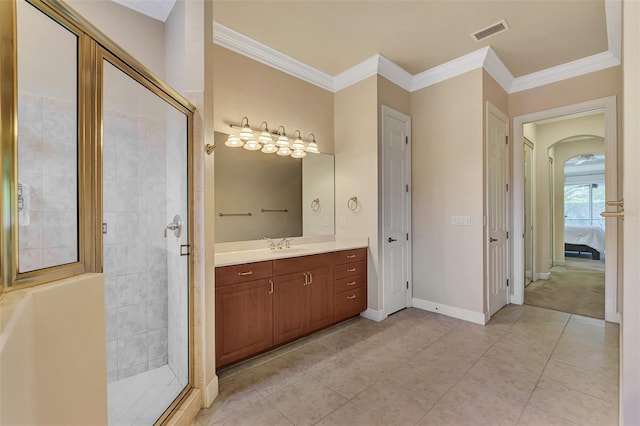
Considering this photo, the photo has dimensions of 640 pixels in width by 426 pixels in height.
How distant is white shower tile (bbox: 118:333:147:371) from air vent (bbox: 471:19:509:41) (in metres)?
3.81

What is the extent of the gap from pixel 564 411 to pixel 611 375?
699mm

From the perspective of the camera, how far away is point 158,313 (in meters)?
2.17

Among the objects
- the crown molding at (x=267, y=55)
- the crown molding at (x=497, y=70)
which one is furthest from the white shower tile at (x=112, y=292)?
the crown molding at (x=497, y=70)

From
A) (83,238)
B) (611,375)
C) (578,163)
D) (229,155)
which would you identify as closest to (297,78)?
(229,155)

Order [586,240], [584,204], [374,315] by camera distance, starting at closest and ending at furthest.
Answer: [374,315], [586,240], [584,204]

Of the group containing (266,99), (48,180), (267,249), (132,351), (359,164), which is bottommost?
(132,351)

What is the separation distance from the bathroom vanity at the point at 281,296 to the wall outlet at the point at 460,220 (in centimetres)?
106

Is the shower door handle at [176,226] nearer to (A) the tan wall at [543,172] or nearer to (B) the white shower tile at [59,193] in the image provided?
(B) the white shower tile at [59,193]

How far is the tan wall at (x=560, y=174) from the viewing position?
233 inches

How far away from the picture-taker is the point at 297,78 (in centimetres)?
323

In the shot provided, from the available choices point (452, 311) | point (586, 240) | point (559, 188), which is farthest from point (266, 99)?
point (586, 240)

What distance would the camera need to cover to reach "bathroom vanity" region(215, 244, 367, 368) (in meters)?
2.14

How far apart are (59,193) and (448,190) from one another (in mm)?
3322

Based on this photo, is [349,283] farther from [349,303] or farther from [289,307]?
[289,307]
